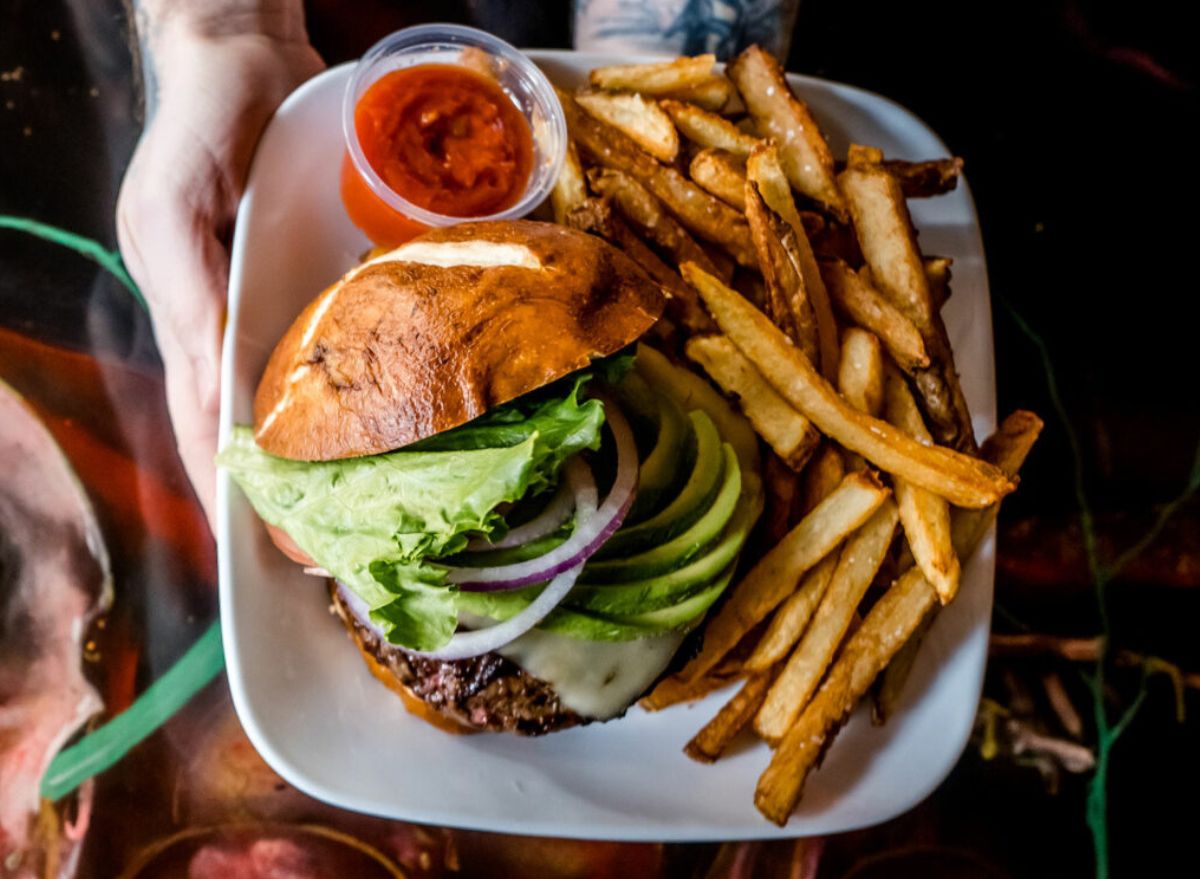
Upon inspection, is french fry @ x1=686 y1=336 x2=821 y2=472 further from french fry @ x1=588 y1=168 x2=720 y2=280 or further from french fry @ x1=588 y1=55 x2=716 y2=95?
french fry @ x1=588 y1=55 x2=716 y2=95

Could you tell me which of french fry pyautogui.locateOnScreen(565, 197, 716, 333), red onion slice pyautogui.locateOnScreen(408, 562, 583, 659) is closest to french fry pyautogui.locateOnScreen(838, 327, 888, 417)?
french fry pyautogui.locateOnScreen(565, 197, 716, 333)

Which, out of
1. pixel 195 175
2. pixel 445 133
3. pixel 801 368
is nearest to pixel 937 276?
pixel 801 368

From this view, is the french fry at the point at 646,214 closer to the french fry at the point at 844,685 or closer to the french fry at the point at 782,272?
the french fry at the point at 782,272

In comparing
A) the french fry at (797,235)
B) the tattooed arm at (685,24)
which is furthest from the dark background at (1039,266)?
the french fry at (797,235)

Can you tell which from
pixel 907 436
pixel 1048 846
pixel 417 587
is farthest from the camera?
pixel 1048 846

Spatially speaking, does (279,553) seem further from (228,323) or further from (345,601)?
(228,323)

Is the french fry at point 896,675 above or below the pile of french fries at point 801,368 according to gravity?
below

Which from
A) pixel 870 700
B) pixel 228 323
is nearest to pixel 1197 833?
pixel 870 700
